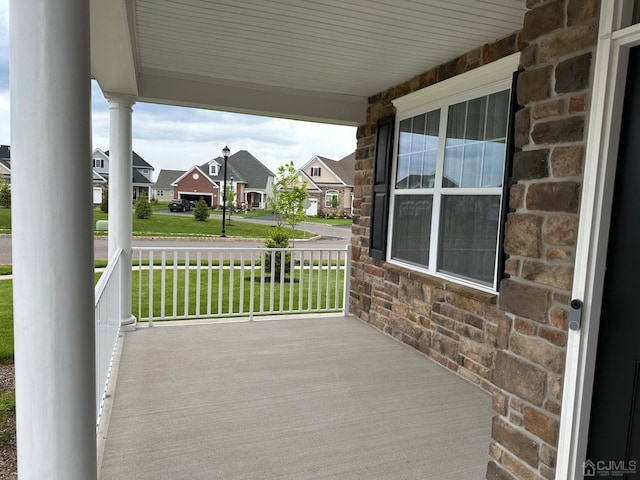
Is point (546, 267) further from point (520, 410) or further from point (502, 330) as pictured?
point (520, 410)

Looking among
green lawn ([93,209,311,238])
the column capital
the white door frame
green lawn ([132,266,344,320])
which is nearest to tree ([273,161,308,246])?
green lawn ([132,266,344,320])

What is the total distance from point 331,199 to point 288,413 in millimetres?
22737

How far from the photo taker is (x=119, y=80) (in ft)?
12.3

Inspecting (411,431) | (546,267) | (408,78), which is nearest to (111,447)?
(411,431)

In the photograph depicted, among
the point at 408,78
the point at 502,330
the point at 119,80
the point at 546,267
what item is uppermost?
the point at 408,78

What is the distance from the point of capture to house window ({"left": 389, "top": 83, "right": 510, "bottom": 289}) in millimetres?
3438

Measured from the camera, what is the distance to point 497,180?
3.39 meters

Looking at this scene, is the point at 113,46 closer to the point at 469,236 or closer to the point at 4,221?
the point at 469,236

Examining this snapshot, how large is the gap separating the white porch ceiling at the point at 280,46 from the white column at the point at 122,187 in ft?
0.69

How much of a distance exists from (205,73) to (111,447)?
11.0ft

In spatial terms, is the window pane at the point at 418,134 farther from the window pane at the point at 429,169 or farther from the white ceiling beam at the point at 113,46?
the white ceiling beam at the point at 113,46

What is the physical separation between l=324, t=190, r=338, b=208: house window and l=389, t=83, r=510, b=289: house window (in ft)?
65.5

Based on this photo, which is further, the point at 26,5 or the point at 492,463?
the point at 492,463

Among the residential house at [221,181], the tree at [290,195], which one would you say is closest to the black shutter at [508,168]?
the tree at [290,195]
